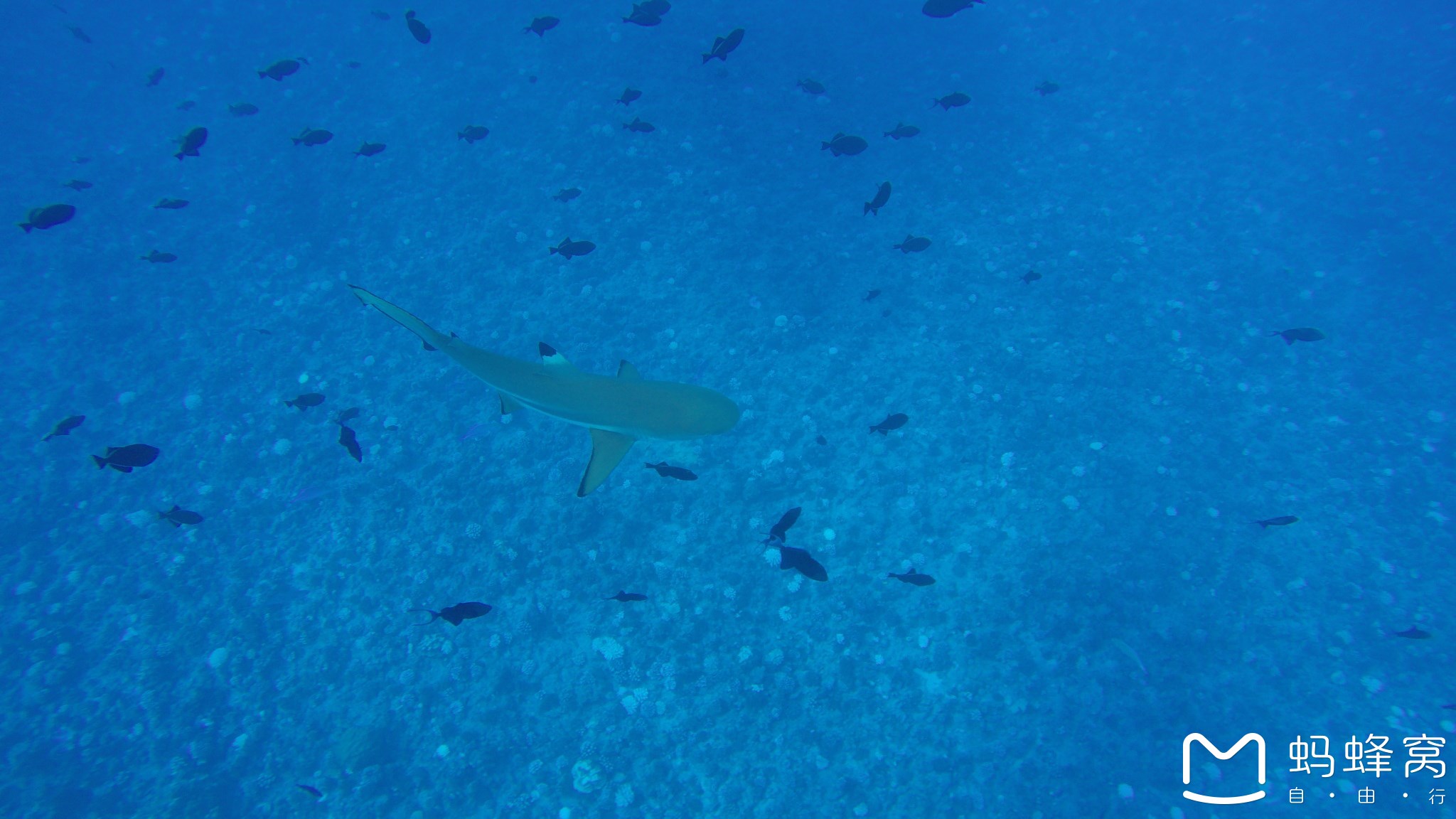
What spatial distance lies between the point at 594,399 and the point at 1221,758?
349 inches

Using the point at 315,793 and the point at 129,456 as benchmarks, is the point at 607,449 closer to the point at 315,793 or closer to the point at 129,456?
the point at 129,456

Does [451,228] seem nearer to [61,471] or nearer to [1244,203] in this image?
[61,471]

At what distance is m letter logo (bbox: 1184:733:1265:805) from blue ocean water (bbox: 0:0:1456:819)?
9 centimetres

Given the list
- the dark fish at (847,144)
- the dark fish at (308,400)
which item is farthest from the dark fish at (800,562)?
the dark fish at (308,400)

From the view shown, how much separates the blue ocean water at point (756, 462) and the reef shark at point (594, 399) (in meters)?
2.95

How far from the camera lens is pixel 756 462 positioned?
8.05m

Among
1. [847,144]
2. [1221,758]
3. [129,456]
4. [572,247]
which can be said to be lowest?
[1221,758]

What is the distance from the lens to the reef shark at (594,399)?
5.05m

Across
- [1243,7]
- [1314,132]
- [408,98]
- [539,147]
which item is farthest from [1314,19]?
[408,98]

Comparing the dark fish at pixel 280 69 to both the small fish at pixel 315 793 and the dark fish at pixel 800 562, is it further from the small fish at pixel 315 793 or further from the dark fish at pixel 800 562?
the dark fish at pixel 800 562

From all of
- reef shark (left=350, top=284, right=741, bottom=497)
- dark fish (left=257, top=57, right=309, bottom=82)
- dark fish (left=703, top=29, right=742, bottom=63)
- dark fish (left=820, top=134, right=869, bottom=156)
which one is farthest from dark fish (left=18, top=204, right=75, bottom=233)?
dark fish (left=820, top=134, right=869, bottom=156)

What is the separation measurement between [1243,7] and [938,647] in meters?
28.8

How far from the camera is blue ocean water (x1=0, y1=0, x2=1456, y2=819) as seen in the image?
6.62 metres

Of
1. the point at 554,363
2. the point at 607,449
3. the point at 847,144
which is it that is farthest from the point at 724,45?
the point at 607,449
